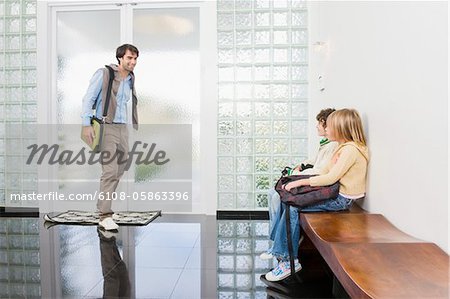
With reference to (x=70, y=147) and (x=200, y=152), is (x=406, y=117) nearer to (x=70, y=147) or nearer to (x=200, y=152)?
(x=200, y=152)

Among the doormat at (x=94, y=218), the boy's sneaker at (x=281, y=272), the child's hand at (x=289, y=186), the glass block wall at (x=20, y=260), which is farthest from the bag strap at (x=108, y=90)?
the boy's sneaker at (x=281, y=272)

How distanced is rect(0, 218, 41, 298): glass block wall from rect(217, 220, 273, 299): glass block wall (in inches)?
37.5

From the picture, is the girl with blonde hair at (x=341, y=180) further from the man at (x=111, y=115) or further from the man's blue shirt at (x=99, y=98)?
the man's blue shirt at (x=99, y=98)

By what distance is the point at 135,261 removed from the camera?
2.32 m

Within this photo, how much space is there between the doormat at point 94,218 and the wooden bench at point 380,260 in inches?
79.1

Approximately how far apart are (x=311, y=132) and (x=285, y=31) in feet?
3.40

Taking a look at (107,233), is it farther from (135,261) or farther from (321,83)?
(321,83)

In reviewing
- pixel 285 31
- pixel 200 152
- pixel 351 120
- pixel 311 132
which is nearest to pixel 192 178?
pixel 200 152

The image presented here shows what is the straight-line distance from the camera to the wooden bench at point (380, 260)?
104 centimetres

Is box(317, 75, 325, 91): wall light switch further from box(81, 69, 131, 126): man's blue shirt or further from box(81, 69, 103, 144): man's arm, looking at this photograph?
box(81, 69, 103, 144): man's arm

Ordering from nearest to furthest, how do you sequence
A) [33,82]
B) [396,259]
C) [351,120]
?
[396,259] → [351,120] → [33,82]

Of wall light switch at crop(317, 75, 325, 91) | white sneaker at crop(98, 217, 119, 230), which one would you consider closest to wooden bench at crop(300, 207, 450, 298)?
wall light switch at crop(317, 75, 325, 91)

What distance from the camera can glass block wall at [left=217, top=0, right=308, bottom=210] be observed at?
3.74 m

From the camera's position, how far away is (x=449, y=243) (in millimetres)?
1259
